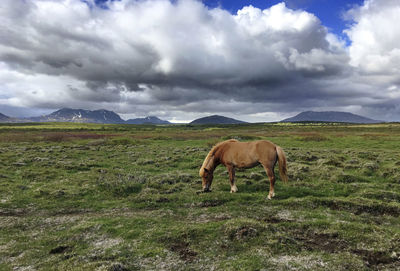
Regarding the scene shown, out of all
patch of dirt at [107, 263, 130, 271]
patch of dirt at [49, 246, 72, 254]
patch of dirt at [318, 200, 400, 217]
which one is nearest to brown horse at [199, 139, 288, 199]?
patch of dirt at [318, 200, 400, 217]

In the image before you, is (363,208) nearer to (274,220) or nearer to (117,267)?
(274,220)

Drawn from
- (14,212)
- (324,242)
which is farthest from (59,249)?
(324,242)

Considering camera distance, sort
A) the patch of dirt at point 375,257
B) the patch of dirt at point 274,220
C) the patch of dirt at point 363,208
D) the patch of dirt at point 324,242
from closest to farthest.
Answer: the patch of dirt at point 375,257 < the patch of dirt at point 324,242 < the patch of dirt at point 274,220 < the patch of dirt at point 363,208

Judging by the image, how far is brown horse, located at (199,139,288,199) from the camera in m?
12.2

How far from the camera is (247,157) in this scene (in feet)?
41.8

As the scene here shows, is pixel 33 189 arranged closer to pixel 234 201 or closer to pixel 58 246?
pixel 58 246

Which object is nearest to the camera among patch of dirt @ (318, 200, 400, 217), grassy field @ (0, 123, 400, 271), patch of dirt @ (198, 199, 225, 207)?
grassy field @ (0, 123, 400, 271)

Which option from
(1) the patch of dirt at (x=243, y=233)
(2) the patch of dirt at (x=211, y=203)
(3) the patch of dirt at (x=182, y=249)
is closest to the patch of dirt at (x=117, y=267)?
(3) the patch of dirt at (x=182, y=249)

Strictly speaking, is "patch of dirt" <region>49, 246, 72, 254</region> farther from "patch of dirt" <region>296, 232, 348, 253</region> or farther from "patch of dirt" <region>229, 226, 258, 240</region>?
"patch of dirt" <region>296, 232, 348, 253</region>

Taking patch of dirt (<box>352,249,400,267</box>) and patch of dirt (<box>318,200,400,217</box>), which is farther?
patch of dirt (<box>318,200,400,217</box>)

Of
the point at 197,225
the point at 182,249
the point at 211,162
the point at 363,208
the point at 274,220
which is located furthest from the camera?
the point at 211,162

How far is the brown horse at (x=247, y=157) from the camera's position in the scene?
1219cm

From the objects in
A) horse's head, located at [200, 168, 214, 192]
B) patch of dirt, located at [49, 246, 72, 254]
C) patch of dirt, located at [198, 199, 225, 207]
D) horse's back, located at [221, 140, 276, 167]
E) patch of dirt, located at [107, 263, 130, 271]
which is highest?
horse's back, located at [221, 140, 276, 167]

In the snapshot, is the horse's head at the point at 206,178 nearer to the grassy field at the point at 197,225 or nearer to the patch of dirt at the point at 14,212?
the grassy field at the point at 197,225
